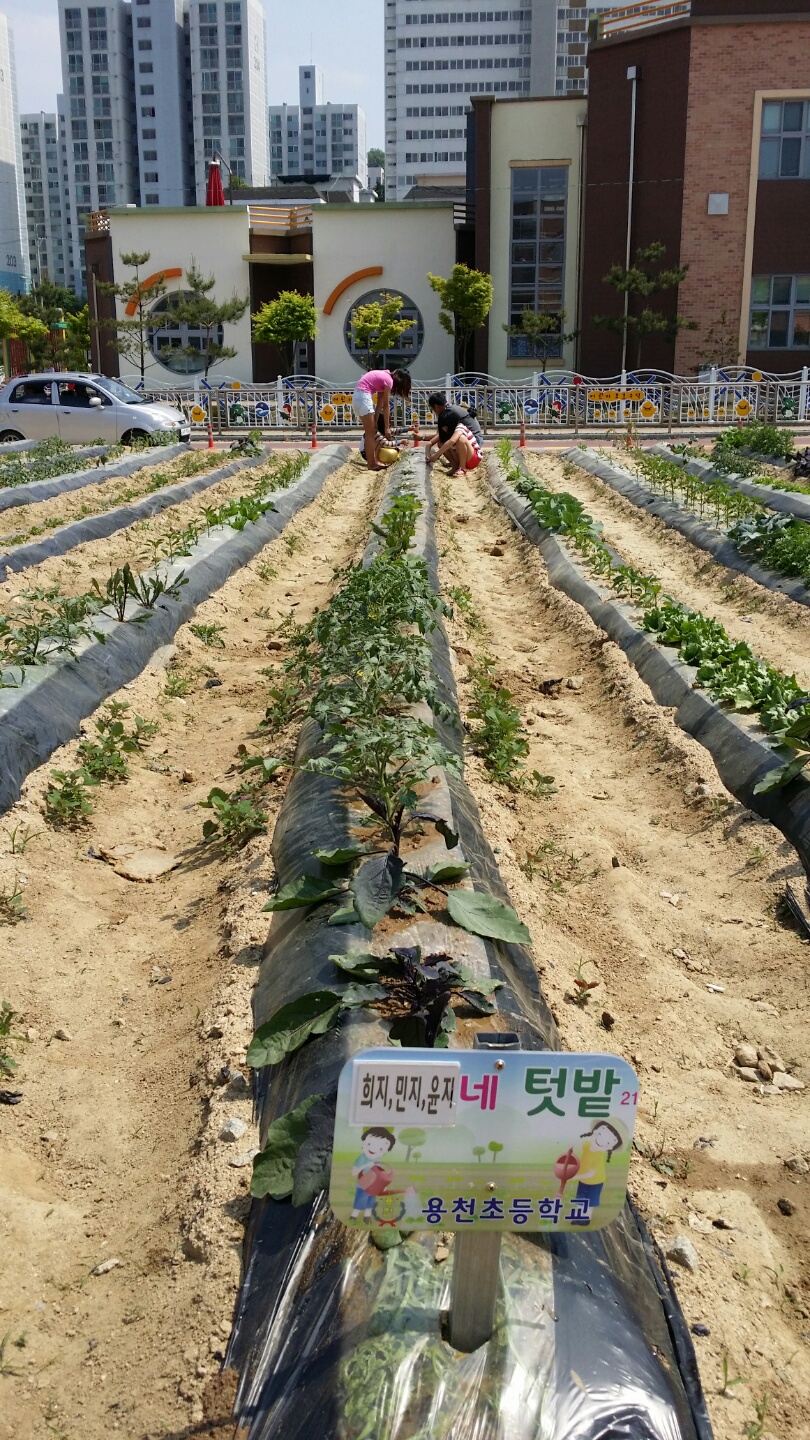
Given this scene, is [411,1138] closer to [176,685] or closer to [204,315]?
[176,685]

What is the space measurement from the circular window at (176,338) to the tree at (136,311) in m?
0.18

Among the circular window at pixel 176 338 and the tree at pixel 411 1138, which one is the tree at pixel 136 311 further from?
the tree at pixel 411 1138

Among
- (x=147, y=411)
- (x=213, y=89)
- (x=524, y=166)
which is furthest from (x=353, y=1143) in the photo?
(x=213, y=89)

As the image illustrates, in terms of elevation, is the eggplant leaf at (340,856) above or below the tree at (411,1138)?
below

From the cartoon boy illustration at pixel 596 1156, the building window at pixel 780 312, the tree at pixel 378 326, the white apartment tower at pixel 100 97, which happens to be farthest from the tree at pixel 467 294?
the white apartment tower at pixel 100 97

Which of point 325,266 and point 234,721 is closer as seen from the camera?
point 234,721

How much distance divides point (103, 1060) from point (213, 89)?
5936 inches

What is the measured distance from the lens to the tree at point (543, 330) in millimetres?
35281

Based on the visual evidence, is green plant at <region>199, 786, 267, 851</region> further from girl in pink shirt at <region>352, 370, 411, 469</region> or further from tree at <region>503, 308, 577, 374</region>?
tree at <region>503, 308, 577, 374</region>

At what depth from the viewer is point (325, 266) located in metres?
38.8

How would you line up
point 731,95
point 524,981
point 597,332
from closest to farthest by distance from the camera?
1. point 524,981
2. point 731,95
3. point 597,332

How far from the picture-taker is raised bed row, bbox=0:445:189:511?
15.0 meters

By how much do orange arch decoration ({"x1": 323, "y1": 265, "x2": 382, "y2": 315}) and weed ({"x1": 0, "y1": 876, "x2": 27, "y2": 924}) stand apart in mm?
37020

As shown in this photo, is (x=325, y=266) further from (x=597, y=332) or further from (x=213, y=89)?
(x=213, y=89)
